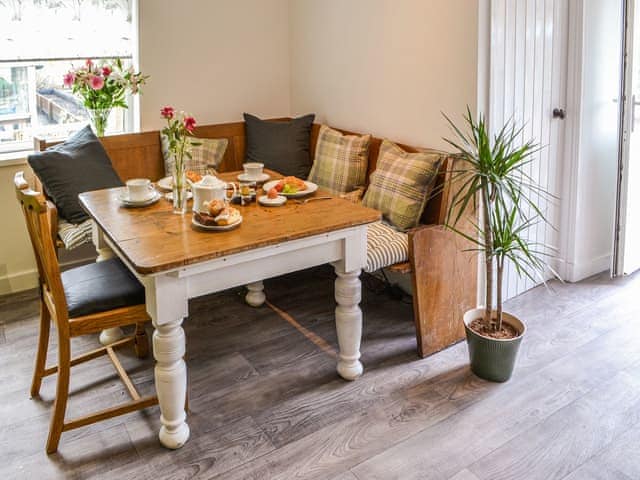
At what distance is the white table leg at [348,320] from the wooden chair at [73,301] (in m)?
0.78

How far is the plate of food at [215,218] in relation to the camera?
7.64 ft

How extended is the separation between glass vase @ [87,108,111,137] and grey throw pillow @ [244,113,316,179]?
897mm

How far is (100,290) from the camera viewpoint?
7.66 feet

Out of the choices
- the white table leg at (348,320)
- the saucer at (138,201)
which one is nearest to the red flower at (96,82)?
the saucer at (138,201)

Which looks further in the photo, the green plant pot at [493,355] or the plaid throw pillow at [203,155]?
the plaid throw pillow at [203,155]

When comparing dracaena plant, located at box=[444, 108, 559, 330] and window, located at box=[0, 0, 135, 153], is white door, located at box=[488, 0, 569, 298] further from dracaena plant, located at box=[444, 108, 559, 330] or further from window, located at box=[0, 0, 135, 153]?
window, located at box=[0, 0, 135, 153]

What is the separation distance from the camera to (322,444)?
2346mm

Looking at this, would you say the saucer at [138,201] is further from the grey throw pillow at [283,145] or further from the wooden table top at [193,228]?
the grey throw pillow at [283,145]

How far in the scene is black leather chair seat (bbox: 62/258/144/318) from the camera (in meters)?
2.28

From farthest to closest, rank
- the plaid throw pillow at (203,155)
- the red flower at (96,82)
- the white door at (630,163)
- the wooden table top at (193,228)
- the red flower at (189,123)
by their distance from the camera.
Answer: the plaid throw pillow at (203,155) → the red flower at (96,82) → the white door at (630,163) → the red flower at (189,123) → the wooden table top at (193,228)

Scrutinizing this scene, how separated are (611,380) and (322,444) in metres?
1.29

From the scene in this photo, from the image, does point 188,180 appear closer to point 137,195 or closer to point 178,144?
point 137,195

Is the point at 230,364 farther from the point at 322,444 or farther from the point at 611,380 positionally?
the point at 611,380

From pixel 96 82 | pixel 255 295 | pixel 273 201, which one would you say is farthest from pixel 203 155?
pixel 273 201
